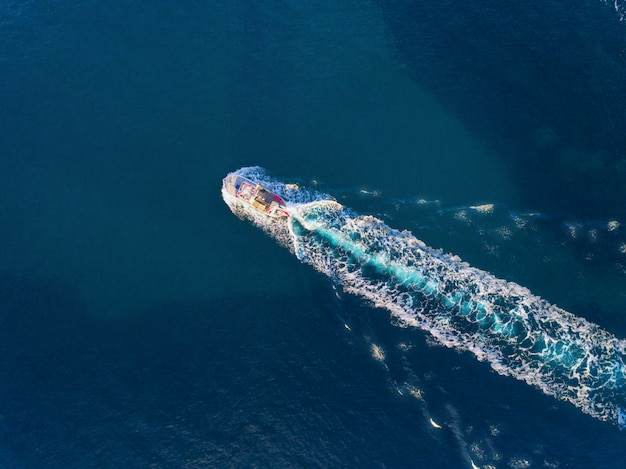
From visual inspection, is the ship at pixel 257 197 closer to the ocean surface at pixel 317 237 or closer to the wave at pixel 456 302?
the wave at pixel 456 302

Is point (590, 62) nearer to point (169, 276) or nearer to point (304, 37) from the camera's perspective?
point (304, 37)

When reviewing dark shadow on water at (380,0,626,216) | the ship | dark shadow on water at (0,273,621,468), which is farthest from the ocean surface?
the ship

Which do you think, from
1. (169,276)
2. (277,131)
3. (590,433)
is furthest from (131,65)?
(590,433)

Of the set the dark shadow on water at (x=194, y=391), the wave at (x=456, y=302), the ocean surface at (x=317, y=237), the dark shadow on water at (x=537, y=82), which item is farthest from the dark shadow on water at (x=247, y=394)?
the dark shadow on water at (x=537, y=82)

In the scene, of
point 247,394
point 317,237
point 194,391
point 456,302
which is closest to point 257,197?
point 317,237

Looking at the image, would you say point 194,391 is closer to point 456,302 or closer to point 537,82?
point 456,302

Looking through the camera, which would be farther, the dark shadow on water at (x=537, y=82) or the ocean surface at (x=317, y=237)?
the dark shadow on water at (x=537, y=82)

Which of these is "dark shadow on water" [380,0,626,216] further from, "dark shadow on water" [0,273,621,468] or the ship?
the ship
